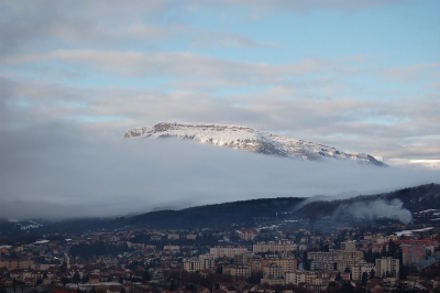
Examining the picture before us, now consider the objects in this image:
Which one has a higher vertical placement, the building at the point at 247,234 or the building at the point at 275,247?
the building at the point at 247,234

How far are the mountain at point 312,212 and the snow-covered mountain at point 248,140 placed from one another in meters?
53.8

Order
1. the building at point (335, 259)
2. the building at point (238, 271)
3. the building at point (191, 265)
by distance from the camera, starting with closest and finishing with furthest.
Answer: the building at point (238, 271) < the building at point (191, 265) < the building at point (335, 259)

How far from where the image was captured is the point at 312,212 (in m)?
69.5

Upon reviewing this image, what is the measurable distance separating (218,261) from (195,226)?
1773 cm

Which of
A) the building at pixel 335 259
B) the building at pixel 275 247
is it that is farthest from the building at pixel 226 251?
the building at pixel 335 259

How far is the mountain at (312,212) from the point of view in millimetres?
65188

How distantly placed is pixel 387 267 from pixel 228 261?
26.3 ft

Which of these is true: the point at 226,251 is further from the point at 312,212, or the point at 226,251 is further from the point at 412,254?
the point at 312,212

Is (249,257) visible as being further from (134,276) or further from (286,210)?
(286,210)

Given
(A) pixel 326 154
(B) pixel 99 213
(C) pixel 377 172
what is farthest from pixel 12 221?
(A) pixel 326 154

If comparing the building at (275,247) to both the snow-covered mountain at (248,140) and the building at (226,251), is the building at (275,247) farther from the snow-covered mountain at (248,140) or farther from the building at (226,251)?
the snow-covered mountain at (248,140)

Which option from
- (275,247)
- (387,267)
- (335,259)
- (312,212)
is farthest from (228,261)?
(312,212)

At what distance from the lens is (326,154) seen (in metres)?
135

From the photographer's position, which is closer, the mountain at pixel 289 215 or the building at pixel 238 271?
the building at pixel 238 271
